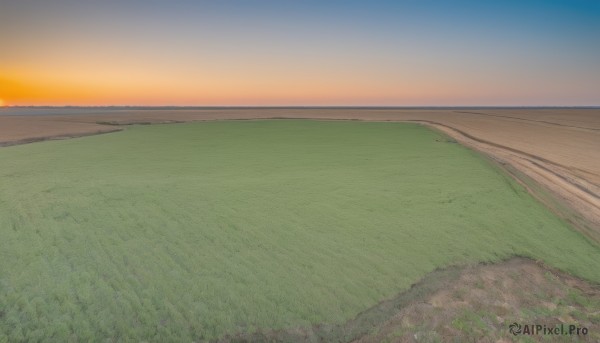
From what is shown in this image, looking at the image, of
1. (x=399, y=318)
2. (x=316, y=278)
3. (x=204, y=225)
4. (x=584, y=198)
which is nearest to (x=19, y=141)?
(x=204, y=225)

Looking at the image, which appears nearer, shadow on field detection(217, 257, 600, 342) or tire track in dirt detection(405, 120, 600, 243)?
shadow on field detection(217, 257, 600, 342)

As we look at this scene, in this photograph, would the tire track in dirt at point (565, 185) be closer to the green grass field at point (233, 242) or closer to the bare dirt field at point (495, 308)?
the green grass field at point (233, 242)

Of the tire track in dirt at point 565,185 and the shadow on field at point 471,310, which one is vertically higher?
the shadow on field at point 471,310

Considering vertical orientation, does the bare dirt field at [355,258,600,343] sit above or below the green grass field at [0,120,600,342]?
below

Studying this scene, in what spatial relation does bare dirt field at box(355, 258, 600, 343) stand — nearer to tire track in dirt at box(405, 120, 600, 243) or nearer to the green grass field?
the green grass field

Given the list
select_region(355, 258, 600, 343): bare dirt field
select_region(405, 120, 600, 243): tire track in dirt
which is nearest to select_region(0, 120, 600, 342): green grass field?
select_region(355, 258, 600, 343): bare dirt field

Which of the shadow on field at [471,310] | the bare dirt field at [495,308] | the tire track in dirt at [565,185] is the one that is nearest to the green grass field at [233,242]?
the shadow on field at [471,310]

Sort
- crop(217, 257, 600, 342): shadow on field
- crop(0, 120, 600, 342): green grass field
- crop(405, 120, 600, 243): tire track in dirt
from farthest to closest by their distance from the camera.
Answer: crop(405, 120, 600, 243): tire track in dirt, crop(0, 120, 600, 342): green grass field, crop(217, 257, 600, 342): shadow on field

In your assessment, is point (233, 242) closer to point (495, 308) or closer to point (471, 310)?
point (471, 310)

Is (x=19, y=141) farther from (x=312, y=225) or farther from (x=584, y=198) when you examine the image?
(x=584, y=198)
